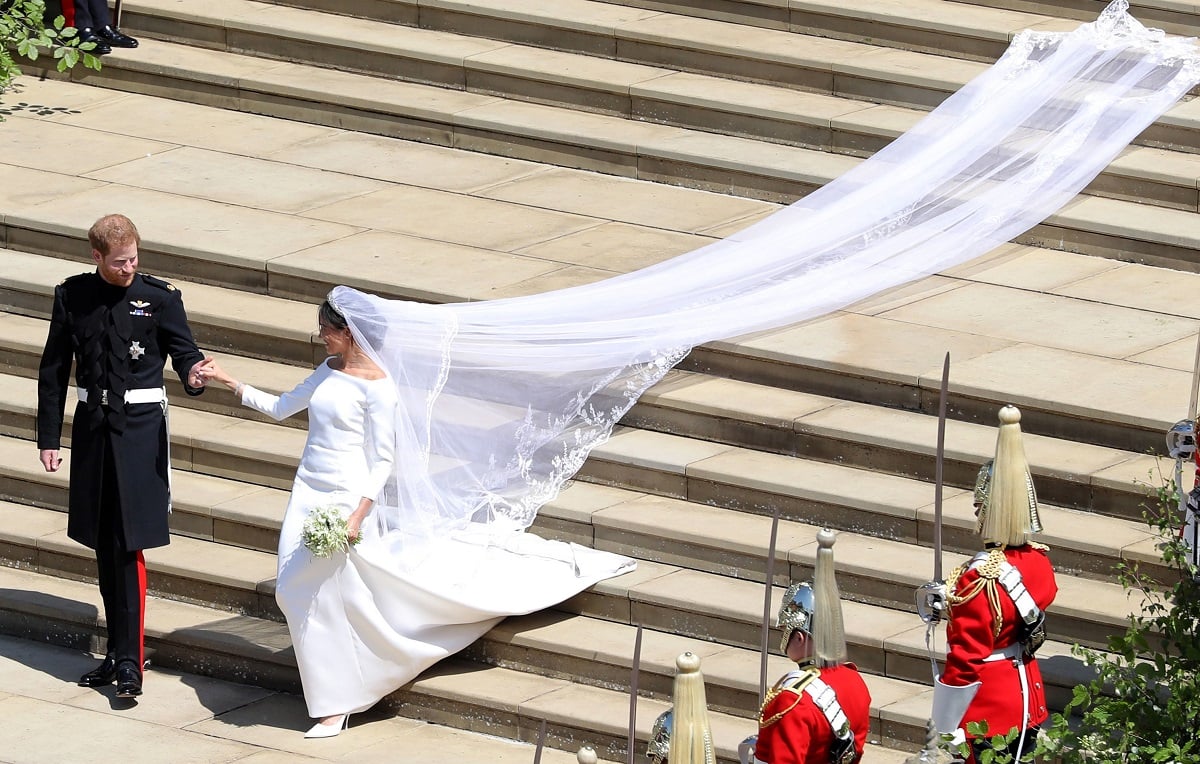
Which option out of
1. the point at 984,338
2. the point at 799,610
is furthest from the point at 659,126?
the point at 799,610

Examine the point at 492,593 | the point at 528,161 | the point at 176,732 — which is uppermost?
the point at 528,161

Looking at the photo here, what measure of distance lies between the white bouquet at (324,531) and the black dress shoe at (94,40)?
6.67 metres

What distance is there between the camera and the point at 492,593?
8.54m

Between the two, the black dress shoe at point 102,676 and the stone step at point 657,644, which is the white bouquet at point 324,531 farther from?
the black dress shoe at point 102,676

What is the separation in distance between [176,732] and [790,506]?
8.51 ft

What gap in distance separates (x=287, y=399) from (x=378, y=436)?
45 cm

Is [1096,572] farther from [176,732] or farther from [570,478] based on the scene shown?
[176,732]

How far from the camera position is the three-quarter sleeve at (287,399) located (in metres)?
8.38

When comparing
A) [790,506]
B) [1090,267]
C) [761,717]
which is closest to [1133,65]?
[1090,267]

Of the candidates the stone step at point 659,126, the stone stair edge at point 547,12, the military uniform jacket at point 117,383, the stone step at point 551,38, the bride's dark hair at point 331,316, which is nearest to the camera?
the bride's dark hair at point 331,316

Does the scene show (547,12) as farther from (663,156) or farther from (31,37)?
(31,37)

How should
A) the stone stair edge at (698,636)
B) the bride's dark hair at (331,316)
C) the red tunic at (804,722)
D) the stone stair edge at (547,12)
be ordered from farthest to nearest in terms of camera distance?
the stone stair edge at (547,12) → the bride's dark hair at (331,316) → the stone stair edge at (698,636) → the red tunic at (804,722)

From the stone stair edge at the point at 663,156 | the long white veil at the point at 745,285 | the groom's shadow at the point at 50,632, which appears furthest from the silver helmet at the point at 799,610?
the stone stair edge at the point at 663,156

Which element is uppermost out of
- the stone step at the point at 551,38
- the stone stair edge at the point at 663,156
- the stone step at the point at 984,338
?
the stone step at the point at 551,38
